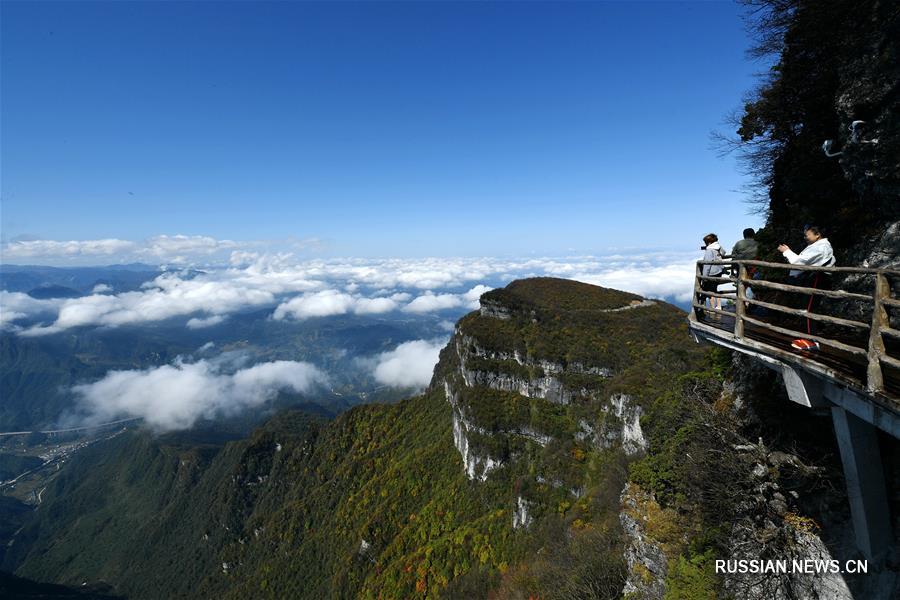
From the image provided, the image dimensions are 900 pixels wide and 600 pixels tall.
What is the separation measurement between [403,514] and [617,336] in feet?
189

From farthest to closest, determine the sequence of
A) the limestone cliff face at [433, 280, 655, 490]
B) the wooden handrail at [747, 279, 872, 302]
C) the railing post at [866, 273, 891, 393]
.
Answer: the limestone cliff face at [433, 280, 655, 490], the wooden handrail at [747, 279, 872, 302], the railing post at [866, 273, 891, 393]

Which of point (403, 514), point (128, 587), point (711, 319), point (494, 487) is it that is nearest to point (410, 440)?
point (403, 514)

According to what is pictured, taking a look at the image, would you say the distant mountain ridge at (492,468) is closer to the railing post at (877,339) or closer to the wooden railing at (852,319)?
the wooden railing at (852,319)

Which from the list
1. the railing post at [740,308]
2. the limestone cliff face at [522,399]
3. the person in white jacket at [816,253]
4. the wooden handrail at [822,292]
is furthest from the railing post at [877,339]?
the limestone cliff face at [522,399]

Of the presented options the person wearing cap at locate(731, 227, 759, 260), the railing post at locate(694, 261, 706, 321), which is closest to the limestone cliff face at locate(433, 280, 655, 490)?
the railing post at locate(694, 261, 706, 321)

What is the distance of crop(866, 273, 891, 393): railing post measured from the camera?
5078 mm

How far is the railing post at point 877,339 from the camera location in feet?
16.7

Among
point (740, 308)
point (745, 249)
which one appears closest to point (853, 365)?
point (740, 308)

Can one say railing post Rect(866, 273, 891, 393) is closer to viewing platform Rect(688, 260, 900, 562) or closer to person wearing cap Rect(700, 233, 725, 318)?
viewing platform Rect(688, 260, 900, 562)

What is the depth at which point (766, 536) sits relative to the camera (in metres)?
8.62

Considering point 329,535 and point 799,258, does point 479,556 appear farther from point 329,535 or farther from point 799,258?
point 329,535

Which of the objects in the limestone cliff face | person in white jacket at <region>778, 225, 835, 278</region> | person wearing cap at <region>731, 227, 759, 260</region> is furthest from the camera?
the limestone cliff face

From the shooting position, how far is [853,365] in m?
6.06

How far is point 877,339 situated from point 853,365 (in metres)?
1.28
